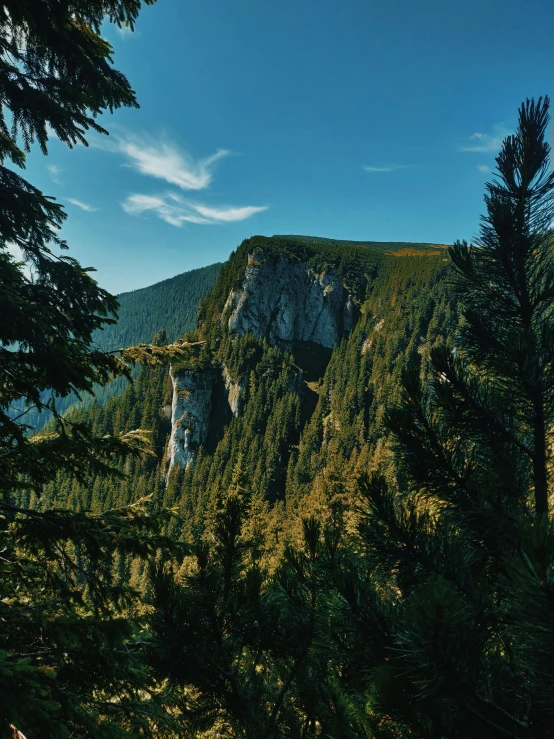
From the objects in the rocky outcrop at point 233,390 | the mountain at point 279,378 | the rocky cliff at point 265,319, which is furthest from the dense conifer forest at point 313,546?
the rocky outcrop at point 233,390

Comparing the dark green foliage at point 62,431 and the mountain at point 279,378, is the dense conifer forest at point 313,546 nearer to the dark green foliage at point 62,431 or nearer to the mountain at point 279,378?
the dark green foliage at point 62,431

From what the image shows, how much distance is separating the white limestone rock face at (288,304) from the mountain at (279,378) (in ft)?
1.17

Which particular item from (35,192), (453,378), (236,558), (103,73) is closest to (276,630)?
(236,558)

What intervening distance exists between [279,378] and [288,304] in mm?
33519

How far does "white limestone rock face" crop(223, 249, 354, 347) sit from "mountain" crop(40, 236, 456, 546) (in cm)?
36

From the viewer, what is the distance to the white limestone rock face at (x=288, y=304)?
11488 centimetres

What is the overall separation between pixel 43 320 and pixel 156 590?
112 inches

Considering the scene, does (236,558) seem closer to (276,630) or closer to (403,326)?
(276,630)

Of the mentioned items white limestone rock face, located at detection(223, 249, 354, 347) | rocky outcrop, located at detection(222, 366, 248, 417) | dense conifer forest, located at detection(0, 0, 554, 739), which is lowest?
dense conifer forest, located at detection(0, 0, 554, 739)

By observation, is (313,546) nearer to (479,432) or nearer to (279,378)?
(479,432)

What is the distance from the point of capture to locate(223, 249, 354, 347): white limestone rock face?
11488 centimetres

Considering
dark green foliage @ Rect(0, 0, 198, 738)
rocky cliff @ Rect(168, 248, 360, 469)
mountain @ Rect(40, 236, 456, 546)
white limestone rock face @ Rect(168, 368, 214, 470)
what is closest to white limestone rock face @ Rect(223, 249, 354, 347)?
rocky cliff @ Rect(168, 248, 360, 469)

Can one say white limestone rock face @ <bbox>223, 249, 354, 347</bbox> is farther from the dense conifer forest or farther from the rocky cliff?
the dense conifer forest

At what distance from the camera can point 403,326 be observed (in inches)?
3826
